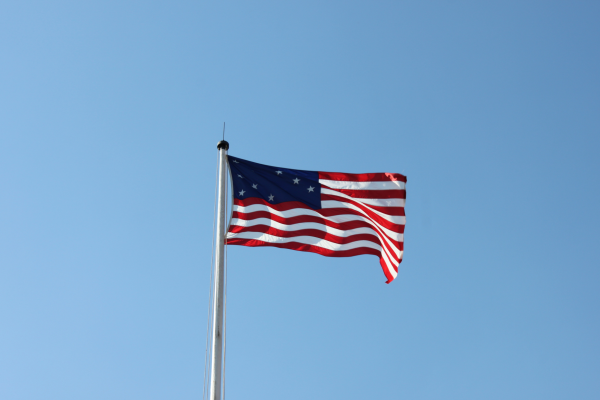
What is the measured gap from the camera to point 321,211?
20.5 m

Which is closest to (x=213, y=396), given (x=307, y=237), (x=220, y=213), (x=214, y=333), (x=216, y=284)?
(x=214, y=333)

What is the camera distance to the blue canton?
19.6m

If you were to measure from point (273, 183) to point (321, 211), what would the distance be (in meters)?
1.59

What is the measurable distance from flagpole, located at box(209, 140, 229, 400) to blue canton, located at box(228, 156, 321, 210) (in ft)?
3.68

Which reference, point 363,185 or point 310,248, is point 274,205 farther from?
point 363,185

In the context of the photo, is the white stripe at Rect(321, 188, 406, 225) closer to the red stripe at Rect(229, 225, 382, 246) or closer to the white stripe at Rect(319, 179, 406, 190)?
the white stripe at Rect(319, 179, 406, 190)

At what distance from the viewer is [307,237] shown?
65.5 ft

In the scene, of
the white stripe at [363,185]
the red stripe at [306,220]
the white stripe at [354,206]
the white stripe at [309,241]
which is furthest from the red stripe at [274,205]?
the white stripe at [363,185]

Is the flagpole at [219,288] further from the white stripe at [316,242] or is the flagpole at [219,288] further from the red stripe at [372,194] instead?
the red stripe at [372,194]

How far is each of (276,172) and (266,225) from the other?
176 cm

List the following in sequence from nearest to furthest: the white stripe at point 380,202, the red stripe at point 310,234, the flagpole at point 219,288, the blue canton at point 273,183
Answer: the flagpole at point 219,288, the red stripe at point 310,234, the blue canton at point 273,183, the white stripe at point 380,202

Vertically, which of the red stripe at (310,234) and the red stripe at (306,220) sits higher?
the red stripe at (306,220)

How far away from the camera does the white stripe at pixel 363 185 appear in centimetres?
2092

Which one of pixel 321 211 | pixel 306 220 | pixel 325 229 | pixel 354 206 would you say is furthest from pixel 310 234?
pixel 354 206
